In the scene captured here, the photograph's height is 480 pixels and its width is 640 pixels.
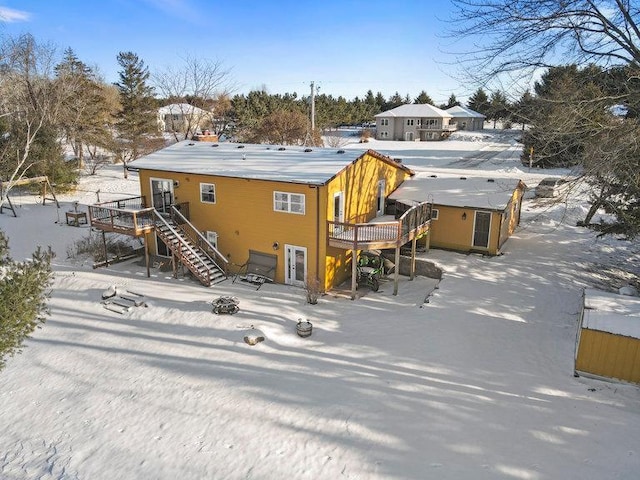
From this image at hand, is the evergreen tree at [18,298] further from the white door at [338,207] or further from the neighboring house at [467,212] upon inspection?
the neighboring house at [467,212]

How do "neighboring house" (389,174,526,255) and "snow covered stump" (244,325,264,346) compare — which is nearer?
"snow covered stump" (244,325,264,346)

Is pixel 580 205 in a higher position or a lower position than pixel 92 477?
higher

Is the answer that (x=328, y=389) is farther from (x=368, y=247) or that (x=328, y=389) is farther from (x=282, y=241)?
(x=282, y=241)

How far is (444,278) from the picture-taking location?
1748 cm

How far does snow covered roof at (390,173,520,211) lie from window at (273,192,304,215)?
6.08 metres

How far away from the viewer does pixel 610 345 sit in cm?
1070

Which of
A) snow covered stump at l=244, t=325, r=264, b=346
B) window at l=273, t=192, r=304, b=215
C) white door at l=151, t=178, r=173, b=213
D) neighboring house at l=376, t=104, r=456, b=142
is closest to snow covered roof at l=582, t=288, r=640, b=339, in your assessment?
snow covered stump at l=244, t=325, r=264, b=346

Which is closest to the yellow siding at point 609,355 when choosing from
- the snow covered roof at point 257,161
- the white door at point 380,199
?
the snow covered roof at point 257,161

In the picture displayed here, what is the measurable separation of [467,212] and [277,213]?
28.8 feet

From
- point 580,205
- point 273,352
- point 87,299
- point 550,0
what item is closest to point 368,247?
point 273,352

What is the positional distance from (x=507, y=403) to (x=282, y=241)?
10450mm

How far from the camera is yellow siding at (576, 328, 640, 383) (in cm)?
1055

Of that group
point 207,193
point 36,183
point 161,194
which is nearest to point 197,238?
point 207,193

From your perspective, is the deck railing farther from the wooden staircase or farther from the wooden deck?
the wooden deck
